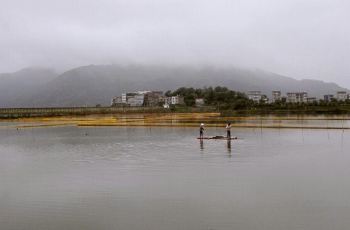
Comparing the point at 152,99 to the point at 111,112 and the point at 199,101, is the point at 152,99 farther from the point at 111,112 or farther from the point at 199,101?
the point at 111,112

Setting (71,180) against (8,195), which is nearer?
(8,195)

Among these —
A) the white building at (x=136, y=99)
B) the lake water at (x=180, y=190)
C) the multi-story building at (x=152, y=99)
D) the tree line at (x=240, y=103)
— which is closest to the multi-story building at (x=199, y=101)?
the tree line at (x=240, y=103)

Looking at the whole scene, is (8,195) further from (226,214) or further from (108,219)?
(226,214)

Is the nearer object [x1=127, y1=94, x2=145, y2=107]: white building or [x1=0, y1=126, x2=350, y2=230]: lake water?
[x1=0, y1=126, x2=350, y2=230]: lake water

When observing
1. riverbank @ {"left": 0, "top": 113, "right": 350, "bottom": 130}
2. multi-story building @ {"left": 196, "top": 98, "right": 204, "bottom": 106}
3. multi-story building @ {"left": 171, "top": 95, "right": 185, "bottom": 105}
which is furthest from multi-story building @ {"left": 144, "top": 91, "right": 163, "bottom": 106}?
riverbank @ {"left": 0, "top": 113, "right": 350, "bottom": 130}

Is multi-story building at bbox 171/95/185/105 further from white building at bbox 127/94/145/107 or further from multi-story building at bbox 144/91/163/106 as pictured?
white building at bbox 127/94/145/107

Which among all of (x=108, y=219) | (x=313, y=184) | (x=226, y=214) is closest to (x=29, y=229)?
(x=108, y=219)

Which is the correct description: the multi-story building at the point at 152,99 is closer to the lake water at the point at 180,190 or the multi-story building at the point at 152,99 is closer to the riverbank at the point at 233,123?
the riverbank at the point at 233,123

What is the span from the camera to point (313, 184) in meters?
12.2

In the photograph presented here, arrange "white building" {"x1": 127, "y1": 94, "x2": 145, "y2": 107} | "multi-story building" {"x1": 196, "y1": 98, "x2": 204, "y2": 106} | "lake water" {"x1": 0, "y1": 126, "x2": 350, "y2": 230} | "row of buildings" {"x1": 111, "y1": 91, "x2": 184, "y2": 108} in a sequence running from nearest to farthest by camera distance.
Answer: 1. "lake water" {"x1": 0, "y1": 126, "x2": 350, "y2": 230}
2. "multi-story building" {"x1": 196, "y1": 98, "x2": 204, "y2": 106}
3. "row of buildings" {"x1": 111, "y1": 91, "x2": 184, "y2": 108}
4. "white building" {"x1": 127, "y1": 94, "x2": 145, "y2": 107}

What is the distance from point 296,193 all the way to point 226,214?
260 cm

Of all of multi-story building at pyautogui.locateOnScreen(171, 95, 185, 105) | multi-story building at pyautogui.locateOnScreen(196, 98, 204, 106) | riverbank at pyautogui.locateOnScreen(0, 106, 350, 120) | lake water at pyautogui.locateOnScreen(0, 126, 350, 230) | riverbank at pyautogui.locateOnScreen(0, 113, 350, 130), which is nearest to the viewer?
lake water at pyautogui.locateOnScreen(0, 126, 350, 230)

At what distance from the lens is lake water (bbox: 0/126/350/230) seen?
9211 millimetres

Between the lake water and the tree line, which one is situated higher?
the tree line
